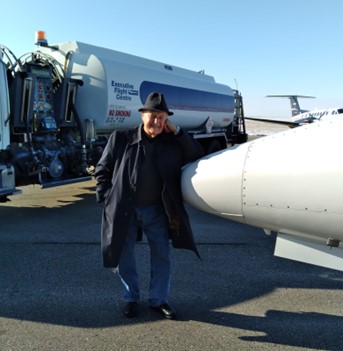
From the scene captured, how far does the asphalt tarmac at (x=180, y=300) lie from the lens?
299 cm

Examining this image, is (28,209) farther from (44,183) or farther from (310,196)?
(310,196)

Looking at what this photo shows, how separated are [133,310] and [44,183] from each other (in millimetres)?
4419

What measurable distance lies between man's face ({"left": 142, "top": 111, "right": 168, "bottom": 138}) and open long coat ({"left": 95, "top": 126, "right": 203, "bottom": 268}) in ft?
0.26

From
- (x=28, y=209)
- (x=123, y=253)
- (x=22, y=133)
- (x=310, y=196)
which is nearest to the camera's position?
(x=310, y=196)

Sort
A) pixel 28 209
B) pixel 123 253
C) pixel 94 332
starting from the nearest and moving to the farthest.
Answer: pixel 94 332 < pixel 123 253 < pixel 28 209

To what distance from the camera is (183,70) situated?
10906 mm

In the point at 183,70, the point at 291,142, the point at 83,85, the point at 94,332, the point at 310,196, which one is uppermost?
the point at 183,70

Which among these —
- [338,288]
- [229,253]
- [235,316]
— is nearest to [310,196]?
[235,316]

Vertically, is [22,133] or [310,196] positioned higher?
[22,133]

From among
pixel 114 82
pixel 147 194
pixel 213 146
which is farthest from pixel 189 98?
pixel 147 194

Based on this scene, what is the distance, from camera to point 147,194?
3.16 meters

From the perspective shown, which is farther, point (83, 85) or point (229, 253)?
point (83, 85)

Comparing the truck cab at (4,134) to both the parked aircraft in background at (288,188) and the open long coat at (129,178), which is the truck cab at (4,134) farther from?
→ the parked aircraft in background at (288,188)

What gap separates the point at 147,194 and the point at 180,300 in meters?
1.13
